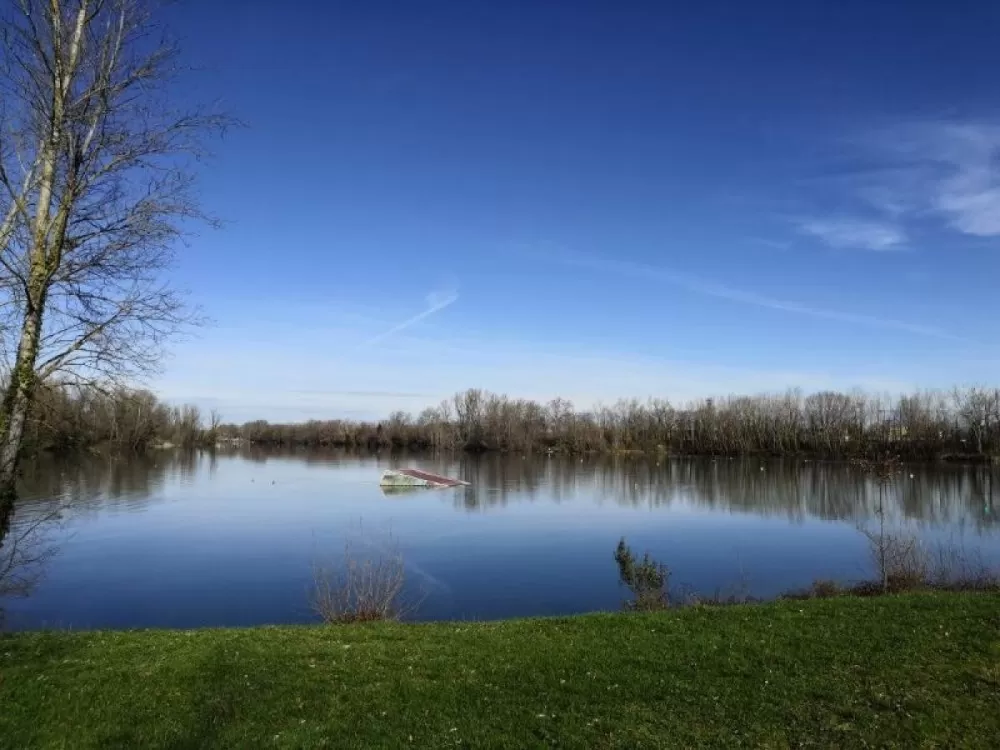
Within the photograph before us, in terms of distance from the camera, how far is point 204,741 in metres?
5.75

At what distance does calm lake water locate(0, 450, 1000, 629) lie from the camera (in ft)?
56.1

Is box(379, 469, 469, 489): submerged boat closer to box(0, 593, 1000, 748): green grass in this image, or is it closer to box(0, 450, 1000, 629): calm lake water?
box(0, 450, 1000, 629): calm lake water

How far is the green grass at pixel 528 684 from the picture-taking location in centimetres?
588

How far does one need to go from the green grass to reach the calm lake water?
365 centimetres

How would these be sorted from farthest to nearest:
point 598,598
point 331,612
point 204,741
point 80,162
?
point 598,598 < point 331,612 < point 80,162 < point 204,741

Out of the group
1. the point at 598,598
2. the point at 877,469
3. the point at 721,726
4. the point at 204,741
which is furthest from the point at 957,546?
the point at 204,741

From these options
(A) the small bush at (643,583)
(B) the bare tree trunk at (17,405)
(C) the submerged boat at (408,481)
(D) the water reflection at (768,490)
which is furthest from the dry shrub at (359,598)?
(C) the submerged boat at (408,481)

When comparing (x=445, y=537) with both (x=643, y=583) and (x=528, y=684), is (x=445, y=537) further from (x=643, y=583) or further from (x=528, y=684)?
(x=528, y=684)

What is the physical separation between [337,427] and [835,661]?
158279mm

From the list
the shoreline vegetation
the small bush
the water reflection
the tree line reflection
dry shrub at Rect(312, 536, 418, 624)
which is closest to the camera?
dry shrub at Rect(312, 536, 418, 624)

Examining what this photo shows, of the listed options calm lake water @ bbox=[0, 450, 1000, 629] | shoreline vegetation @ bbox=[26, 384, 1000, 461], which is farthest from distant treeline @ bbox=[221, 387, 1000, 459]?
calm lake water @ bbox=[0, 450, 1000, 629]

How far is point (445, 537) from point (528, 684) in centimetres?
2036

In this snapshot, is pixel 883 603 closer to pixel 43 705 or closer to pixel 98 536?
pixel 43 705

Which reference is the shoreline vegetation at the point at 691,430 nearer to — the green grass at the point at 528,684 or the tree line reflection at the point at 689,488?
the tree line reflection at the point at 689,488
